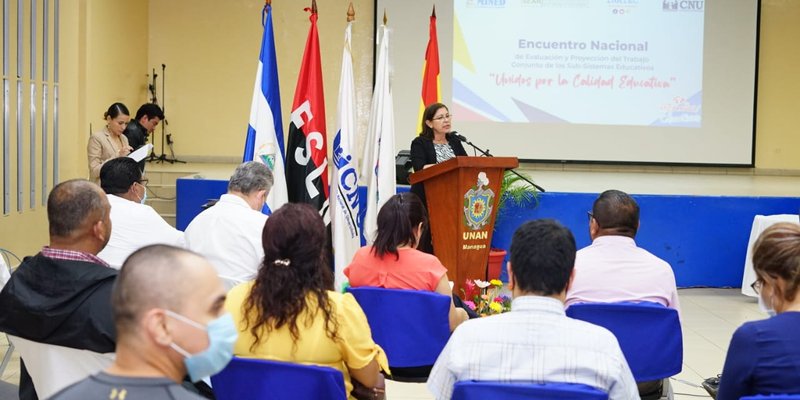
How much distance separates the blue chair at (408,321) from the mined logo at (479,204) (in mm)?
2269

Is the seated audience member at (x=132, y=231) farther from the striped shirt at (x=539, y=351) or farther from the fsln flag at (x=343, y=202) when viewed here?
the fsln flag at (x=343, y=202)

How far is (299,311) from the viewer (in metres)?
2.36

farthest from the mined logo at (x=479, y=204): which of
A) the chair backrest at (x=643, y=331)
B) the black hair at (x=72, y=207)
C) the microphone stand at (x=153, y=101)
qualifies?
the microphone stand at (x=153, y=101)

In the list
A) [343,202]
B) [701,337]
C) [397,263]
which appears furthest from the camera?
[343,202]

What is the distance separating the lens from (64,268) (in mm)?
2434

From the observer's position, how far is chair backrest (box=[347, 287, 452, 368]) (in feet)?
10.5

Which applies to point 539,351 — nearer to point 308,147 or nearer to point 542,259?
point 542,259

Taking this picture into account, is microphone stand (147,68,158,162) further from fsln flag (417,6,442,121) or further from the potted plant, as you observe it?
the potted plant

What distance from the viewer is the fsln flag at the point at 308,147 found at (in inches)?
227

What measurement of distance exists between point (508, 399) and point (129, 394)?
921 mm

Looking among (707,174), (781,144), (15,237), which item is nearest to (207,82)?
(15,237)

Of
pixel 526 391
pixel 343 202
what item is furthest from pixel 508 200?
pixel 526 391

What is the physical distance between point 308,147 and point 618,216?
2.92 meters

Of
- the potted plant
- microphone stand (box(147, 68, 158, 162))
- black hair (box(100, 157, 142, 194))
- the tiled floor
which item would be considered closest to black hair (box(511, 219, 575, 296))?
black hair (box(100, 157, 142, 194))
